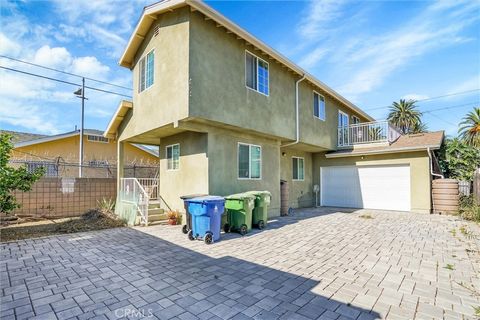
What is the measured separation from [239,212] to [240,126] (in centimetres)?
301

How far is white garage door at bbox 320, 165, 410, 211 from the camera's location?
1276 cm

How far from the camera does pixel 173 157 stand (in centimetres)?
1008

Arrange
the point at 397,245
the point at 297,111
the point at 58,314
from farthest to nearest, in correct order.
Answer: the point at 297,111 → the point at 397,245 → the point at 58,314

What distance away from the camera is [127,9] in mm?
10102

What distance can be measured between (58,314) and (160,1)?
27.6 feet

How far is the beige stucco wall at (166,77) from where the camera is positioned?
732 centimetres

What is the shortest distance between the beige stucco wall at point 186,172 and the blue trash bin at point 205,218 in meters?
1.38

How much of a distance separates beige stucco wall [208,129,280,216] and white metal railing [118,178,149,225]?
2816 millimetres

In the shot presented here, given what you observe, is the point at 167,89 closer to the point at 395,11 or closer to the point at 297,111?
the point at 297,111

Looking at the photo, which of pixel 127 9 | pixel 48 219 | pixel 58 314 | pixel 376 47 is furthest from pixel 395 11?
pixel 48 219

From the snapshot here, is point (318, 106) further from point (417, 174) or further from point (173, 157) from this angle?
point (173, 157)

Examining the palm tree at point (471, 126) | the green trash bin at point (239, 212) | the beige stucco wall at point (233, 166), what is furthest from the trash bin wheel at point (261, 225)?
the palm tree at point (471, 126)

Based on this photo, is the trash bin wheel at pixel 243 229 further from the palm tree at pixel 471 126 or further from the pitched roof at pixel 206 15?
the palm tree at pixel 471 126

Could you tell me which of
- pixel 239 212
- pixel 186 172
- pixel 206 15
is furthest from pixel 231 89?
pixel 239 212
